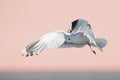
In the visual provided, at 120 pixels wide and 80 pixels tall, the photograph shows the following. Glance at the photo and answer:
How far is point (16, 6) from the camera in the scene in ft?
5.16

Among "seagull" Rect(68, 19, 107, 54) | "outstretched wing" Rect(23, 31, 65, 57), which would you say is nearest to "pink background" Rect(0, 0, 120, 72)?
"seagull" Rect(68, 19, 107, 54)

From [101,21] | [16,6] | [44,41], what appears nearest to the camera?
[44,41]

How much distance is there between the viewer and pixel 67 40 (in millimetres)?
1129

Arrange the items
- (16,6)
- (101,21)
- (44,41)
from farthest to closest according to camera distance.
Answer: (16,6) → (101,21) → (44,41)

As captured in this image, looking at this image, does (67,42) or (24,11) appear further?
(24,11)

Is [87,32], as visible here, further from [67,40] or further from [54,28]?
[54,28]

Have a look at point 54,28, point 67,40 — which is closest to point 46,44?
point 67,40

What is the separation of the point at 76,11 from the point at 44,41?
17.5 inches

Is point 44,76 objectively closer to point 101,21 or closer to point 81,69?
point 81,69

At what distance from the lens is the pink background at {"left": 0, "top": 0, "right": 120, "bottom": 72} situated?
4.63ft

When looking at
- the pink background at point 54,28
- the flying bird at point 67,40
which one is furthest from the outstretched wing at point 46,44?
the pink background at point 54,28

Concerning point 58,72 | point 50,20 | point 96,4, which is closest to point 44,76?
point 58,72

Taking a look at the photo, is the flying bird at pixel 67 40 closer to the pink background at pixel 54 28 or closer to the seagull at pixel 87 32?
the seagull at pixel 87 32

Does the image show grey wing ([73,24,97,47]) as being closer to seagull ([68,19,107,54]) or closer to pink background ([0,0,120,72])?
seagull ([68,19,107,54])
